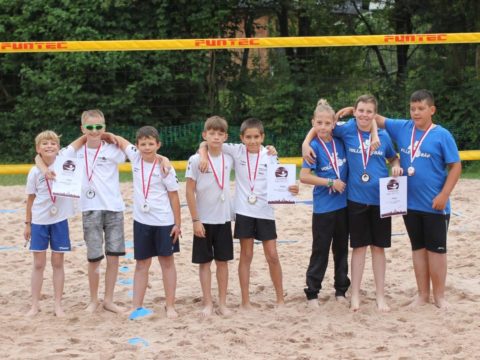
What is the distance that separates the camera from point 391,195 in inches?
223

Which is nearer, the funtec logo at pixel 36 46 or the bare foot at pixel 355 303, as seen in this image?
the bare foot at pixel 355 303

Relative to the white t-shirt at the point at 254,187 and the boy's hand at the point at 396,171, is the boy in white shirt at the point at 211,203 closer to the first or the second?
the white t-shirt at the point at 254,187

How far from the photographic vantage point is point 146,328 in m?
5.46

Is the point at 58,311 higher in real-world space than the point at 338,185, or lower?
lower

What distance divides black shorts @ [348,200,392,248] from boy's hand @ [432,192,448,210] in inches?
16.1

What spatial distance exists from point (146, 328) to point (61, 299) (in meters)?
1.02

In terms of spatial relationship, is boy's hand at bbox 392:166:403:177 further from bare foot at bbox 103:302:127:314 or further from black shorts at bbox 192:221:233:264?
bare foot at bbox 103:302:127:314

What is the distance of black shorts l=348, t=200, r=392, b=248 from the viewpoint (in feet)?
19.2

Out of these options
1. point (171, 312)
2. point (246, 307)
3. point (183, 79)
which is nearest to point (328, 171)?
point (246, 307)

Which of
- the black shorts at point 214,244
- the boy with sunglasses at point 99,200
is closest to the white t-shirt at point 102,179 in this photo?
the boy with sunglasses at point 99,200

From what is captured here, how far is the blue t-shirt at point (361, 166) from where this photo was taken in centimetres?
580

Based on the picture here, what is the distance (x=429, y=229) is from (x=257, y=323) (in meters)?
1.48

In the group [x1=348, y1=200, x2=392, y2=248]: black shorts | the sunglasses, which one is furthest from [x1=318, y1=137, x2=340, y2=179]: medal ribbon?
the sunglasses

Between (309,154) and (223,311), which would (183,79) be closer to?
(309,154)
